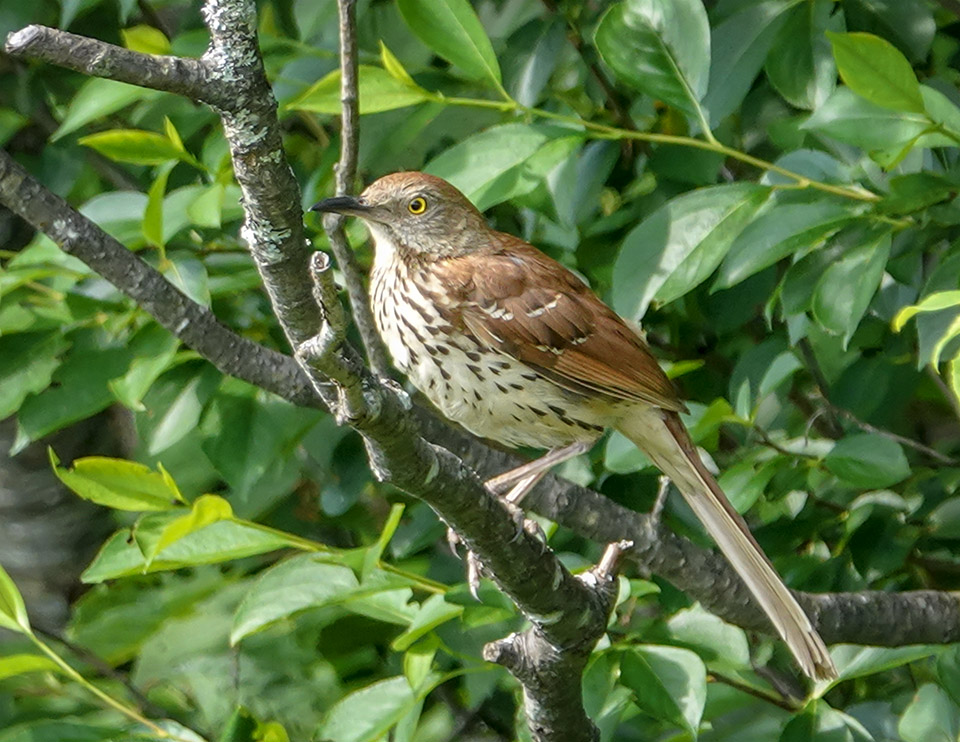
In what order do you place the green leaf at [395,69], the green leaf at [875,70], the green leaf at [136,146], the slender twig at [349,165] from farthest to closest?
the green leaf at [136,146]
the green leaf at [395,69]
the green leaf at [875,70]
the slender twig at [349,165]

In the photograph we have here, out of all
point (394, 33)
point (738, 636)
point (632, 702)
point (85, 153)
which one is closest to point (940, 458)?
point (738, 636)

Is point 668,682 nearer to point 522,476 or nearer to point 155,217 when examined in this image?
point 522,476

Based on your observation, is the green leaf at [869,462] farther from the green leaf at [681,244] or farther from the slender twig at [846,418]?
the green leaf at [681,244]

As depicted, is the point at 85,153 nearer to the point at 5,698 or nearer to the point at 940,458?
the point at 5,698

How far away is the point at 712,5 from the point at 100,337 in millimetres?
1642

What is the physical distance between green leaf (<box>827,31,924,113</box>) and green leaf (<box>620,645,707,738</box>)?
104 cm

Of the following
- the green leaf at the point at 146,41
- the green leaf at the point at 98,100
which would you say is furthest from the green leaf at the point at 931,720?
the green leaf at the point at 146,41

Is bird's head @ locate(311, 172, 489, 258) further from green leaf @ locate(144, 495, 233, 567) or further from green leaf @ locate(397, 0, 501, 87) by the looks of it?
green leaf @ locate(144, 495, 233, 567)

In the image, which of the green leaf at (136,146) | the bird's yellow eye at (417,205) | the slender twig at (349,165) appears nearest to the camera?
the slender twig at (349,165)

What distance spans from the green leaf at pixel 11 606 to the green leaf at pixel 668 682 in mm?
1147

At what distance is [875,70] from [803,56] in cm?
53

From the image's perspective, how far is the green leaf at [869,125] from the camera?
2.45 metres

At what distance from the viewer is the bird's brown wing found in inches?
119

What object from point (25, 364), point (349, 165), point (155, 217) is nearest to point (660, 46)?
point (349, 165)
